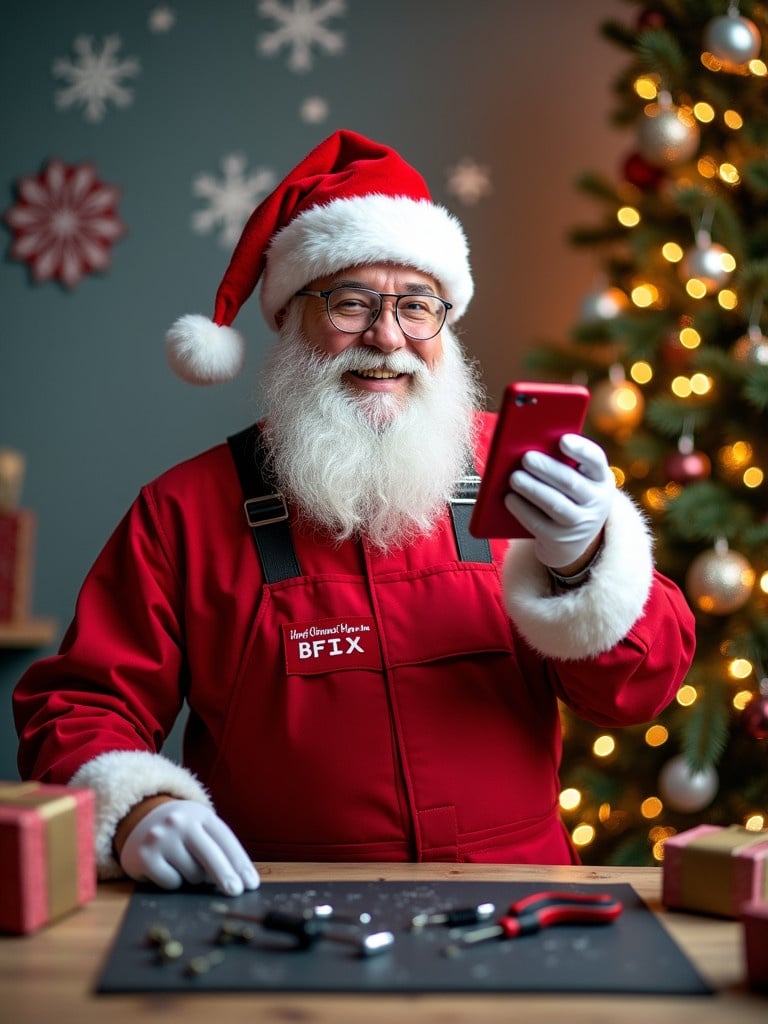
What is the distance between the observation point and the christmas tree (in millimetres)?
2412

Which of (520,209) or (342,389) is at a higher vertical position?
(520,209)

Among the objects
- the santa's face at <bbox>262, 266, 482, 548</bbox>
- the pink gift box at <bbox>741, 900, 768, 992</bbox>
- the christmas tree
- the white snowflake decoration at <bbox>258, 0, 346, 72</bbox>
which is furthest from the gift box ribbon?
the white snowflake decoration at <bbox>258, 0, 346, 72</bbox>

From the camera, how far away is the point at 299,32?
3418 millimetres

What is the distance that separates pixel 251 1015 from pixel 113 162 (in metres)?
3.01

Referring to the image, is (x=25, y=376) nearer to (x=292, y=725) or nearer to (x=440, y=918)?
(x=292, y=725)

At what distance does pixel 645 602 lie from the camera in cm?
153

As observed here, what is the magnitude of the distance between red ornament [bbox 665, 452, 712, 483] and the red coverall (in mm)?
796

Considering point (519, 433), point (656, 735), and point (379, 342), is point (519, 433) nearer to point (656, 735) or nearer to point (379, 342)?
point (379, 342)

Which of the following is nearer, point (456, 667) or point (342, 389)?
point (456, 667)

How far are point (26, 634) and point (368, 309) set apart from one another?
175 cm

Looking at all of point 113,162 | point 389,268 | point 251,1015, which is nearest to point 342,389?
point 389,268

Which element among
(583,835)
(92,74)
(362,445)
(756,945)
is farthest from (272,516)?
(92,74)

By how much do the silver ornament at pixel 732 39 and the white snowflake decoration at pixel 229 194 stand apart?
1.45 metres

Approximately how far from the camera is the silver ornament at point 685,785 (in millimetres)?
2395
